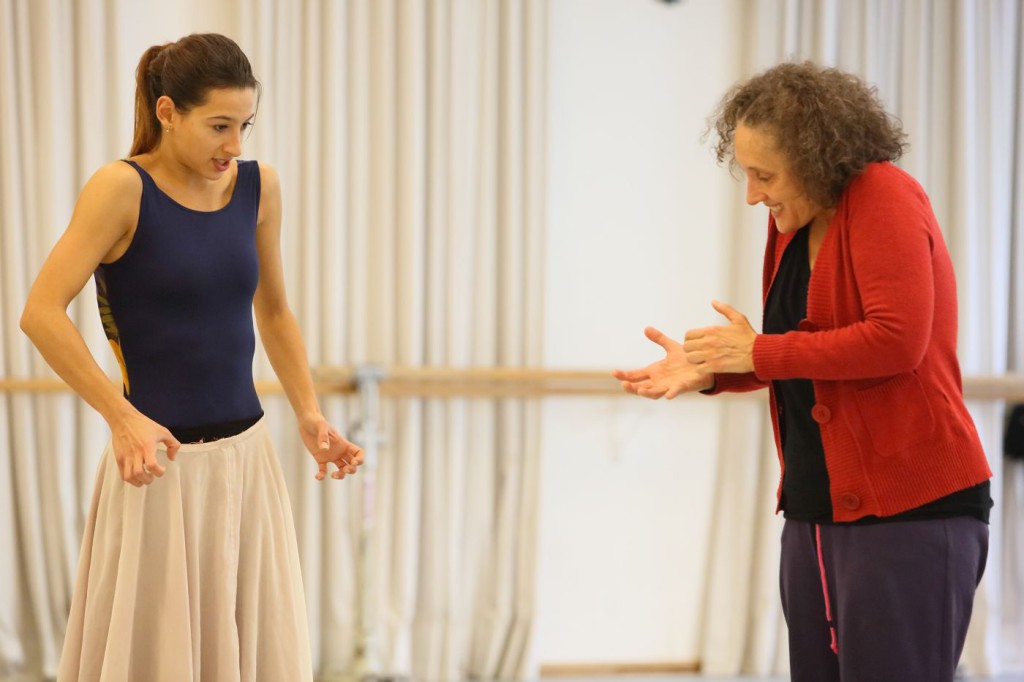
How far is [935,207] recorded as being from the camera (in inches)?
142

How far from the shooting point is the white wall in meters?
3.53

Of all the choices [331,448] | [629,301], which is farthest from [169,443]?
[629,301]

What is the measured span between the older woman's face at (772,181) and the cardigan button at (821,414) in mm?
292

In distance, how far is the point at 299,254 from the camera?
330 centimetres

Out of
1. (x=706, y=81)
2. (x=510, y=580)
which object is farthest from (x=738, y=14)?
(x=510, y=580)

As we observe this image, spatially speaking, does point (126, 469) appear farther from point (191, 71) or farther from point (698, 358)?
point (698, 358)

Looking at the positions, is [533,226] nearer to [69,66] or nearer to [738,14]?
[738,14]

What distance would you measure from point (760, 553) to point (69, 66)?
8.82 ft

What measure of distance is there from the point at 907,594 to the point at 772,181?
2.11 feet

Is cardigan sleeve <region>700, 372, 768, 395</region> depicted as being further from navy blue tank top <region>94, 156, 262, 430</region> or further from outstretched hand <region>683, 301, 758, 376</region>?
navy blue tank top <region>94, 156, 262, 430</region>

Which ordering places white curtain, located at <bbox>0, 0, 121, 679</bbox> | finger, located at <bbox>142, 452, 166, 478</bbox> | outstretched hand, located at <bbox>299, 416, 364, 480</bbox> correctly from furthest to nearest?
white curtain, located at <bbox>0, 0, 121, 679</bbox>, outstretched hand, located at <bbox>299, 416, 364, 480</bbox>, finger, located at <bbox>142, 452, 166, 478</bbox>

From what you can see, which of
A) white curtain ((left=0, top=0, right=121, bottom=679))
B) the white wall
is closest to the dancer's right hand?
white curtain ((left=0, top=0, right=121, bottom=679))

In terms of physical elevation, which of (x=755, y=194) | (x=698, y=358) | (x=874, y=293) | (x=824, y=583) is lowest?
(x=824, y=583)

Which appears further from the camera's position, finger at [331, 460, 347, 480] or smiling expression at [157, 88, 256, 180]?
finger at [331, 460, 347, 480]
